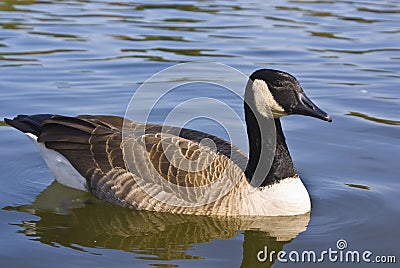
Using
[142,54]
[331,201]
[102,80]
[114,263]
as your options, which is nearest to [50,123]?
[114,263]

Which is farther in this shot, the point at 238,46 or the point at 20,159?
the point at 238,46

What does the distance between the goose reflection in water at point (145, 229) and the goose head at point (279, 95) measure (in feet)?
3.43

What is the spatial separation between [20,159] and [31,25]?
351 inches

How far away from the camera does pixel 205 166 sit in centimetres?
710

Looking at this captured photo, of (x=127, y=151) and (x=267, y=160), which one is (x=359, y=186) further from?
(x=127, y=151)

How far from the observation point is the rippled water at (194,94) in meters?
6.66

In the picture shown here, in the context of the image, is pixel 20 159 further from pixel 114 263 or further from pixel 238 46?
pixel 238 46

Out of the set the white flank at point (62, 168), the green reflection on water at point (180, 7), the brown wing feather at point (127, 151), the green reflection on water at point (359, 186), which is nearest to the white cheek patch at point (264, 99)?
the brown wing feather at point (127, 151)

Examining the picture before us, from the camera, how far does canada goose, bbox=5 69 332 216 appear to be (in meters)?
7.07

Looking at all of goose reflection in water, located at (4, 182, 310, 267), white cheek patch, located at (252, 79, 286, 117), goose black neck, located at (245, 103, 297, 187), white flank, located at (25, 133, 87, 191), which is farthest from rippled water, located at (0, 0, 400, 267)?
white cheek patch, located at (252, 79, 286, 117)

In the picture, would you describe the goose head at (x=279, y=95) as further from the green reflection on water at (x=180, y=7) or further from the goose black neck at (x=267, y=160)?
the green reflection on water at (x=180, y=7)

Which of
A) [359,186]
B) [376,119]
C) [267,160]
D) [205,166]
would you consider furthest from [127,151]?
[376,119]

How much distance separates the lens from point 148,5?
65.7 feet

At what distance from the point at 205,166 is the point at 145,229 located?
2.68ft
